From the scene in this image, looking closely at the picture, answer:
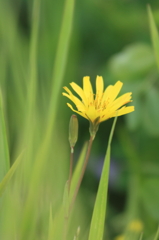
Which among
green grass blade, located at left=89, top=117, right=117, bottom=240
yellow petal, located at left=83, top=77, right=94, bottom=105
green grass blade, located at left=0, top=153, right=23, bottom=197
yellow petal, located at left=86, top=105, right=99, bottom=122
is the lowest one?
green grass blade, located at left=89, top=117, right=117, bottom=240

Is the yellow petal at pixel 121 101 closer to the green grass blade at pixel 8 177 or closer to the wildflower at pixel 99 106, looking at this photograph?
the wildflower at pixel 99 106

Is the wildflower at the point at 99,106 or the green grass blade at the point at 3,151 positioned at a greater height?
the wildflower at the point at 99,106

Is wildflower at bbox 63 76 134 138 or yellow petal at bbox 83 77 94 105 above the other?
yellow petal at bbox 83 77 94 105

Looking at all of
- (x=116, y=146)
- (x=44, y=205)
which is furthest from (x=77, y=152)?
(x=44, y=205)

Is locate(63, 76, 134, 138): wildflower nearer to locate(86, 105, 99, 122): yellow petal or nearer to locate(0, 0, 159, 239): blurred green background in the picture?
locate(86, 105, 99, 122): yellow petal

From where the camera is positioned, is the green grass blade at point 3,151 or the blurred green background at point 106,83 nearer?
the green grass blade at point 3,151

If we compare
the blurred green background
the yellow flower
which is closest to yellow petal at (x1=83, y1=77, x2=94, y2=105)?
the yellow flower

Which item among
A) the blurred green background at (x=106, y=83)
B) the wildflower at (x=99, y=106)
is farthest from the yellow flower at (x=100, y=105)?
the blurred green background at (x=106, y=83)

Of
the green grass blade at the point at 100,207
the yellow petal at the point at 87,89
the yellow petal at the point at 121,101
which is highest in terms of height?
the yellow petal at the point at 87,89

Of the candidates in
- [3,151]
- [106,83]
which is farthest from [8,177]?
[106,83]
